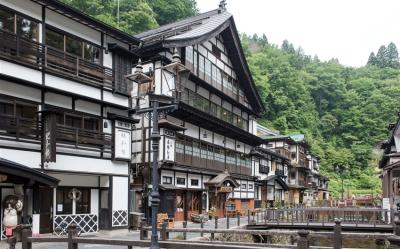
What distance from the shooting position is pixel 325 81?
3723 inches

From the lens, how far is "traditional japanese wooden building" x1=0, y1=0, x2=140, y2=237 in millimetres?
16859

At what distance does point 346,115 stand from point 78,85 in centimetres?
7781

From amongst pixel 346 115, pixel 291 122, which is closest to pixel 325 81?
pixel 346 115

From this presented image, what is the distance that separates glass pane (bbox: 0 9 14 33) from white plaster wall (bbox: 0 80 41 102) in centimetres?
222

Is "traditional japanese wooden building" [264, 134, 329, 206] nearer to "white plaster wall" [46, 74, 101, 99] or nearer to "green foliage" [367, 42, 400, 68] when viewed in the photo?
"white plaster wall" [46, 74, 101, 99]

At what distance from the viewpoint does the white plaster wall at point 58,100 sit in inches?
735

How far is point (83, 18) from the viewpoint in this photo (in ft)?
65.6

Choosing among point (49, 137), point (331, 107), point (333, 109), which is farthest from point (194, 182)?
point (331, 107)

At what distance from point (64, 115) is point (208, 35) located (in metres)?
15.2

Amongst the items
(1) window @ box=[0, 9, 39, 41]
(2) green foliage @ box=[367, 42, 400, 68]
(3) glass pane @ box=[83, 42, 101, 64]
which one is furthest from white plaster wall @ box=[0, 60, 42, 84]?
(2) green foliage @ box=[367, 42, 400, 68]

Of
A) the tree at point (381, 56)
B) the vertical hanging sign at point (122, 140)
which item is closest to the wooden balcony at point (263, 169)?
the vertical hanging sign at point (122, 140)

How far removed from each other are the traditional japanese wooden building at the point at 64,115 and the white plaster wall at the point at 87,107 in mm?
48

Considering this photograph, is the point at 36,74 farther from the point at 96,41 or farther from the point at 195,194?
the point at 195,194

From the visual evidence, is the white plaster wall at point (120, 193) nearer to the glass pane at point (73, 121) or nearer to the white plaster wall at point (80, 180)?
the white plaster wall at point (80, 180)
